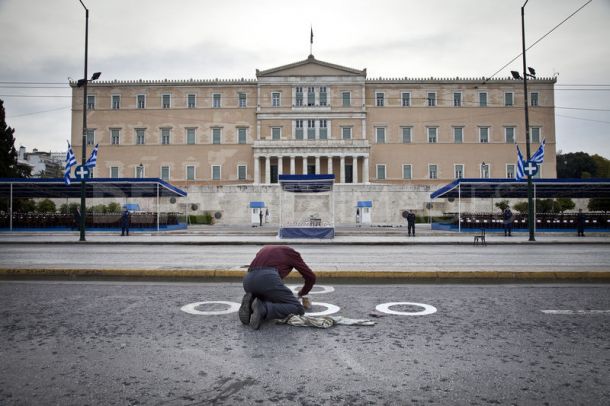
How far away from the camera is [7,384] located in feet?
10.5

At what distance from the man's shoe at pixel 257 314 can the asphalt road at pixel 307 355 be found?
0.08 m

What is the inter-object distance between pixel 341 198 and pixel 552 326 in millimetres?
36054

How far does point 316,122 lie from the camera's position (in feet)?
183

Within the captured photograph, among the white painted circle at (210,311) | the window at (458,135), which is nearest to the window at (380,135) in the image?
the window at (458,135)

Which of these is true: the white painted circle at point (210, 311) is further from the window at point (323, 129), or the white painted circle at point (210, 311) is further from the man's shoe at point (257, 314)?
the window at point (323, 129)

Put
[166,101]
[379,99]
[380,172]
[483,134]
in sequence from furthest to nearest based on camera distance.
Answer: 1. [166,101]
2. [483,134]
3. [379,99]
4. [380,172]

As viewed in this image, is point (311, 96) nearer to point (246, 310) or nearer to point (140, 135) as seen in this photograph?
point (140, 135)

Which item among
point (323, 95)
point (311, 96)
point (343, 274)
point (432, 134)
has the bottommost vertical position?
point (343, 274)

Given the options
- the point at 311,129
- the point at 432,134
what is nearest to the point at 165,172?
the point at 311,129

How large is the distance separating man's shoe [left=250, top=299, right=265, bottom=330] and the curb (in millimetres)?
3337

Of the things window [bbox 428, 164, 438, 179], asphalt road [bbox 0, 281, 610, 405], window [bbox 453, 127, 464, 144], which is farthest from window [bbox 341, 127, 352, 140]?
asphalt road [bbox 0, 281, 610, 405]

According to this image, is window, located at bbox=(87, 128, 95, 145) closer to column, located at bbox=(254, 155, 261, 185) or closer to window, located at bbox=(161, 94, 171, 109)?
window, located at bbox=(161, 94, 171, 109)

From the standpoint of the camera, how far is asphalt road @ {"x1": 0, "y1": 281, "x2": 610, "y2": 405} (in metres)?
3.03

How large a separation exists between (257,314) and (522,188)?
93.6 feet
